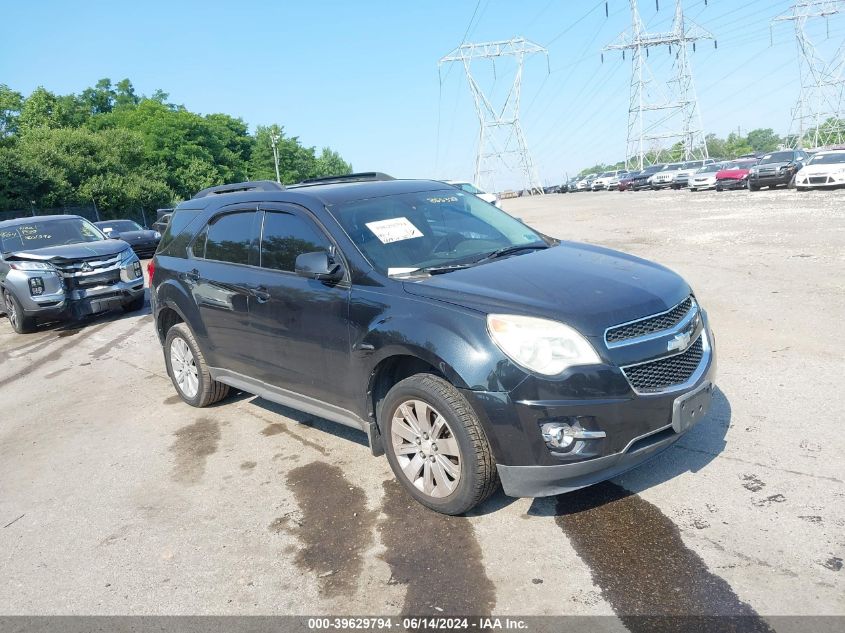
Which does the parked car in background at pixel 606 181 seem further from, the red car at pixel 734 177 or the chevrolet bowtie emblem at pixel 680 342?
the chevrolet bowtie emblem at pixel 680 342

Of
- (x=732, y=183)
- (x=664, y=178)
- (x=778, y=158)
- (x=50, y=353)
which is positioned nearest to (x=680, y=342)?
(x=50, y=353)

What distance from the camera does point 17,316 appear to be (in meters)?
11.0

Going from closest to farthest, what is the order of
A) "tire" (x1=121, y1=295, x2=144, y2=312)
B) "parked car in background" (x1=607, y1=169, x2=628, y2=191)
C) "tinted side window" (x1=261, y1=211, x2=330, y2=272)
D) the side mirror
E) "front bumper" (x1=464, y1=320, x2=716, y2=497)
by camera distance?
"front bumper" (x1=464, y1=320, x2=716, y2=497) < the side mirror < "tinted side window" (x1=261, y1=211, x2=330, y2=272) < "tire" (x1=121, y1=295, x2=144, y2=312) < "parked car in background" (x1=607, y1=169, x2=628, y2=191)

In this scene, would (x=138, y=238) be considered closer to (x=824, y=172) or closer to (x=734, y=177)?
(x=824, y=172)

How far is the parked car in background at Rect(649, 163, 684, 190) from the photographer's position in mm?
42094

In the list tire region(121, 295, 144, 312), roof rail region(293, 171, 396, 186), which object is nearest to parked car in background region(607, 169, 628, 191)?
tire region(121, 295, 144, 312)

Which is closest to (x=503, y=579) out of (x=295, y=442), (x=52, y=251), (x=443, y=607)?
(x=443, y=607)

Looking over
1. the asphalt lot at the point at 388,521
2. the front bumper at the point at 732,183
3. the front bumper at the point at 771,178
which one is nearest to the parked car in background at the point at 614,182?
the front bumper at the point at 732,183

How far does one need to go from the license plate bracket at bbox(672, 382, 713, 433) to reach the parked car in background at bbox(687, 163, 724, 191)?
1355 inches

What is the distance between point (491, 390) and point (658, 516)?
45.4 inches

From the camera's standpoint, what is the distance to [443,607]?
3.01 m

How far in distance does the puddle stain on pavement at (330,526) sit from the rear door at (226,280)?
3.83 ft

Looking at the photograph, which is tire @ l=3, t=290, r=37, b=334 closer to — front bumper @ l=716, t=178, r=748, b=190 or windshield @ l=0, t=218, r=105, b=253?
windshield @ l=0, t=218, r=105, b=253

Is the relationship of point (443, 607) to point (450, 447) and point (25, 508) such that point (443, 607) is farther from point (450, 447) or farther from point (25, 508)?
point (25, 508)
